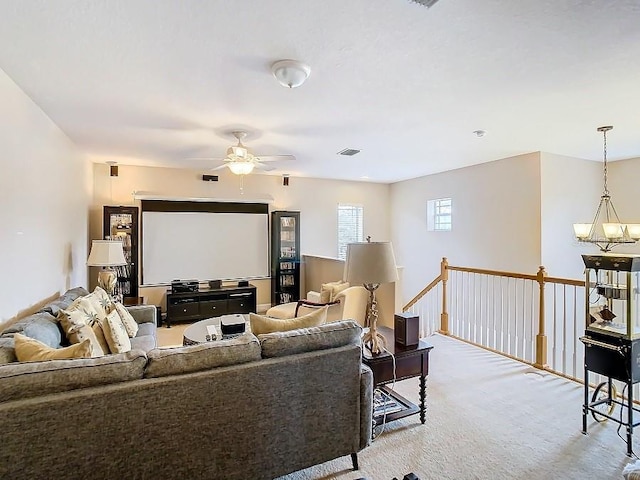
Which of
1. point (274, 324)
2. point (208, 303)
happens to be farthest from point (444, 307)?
point (208, 303)

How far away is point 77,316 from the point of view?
2.93m

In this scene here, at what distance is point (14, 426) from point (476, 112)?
3.97 metres

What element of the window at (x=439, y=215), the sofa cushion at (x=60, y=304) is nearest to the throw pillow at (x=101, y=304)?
the sofa cushion at (x=60, y=304)

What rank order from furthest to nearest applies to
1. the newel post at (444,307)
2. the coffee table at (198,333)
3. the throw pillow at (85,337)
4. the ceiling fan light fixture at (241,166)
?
the newel post at (444,307) → the ceiling fan light fixture at (241,166) → the coffee table at (198,333) → the throw pillow at (85,337)

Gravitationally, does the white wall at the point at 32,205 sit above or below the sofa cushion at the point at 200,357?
above

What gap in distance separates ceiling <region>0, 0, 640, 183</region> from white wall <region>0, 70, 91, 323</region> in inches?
8.4

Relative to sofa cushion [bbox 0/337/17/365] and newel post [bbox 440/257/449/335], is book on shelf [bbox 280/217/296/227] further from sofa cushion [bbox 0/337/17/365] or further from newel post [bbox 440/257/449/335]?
sofa cushion [bbox 0/337/17/365]

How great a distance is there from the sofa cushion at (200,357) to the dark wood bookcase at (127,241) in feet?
15.4

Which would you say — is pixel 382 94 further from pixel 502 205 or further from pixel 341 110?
pixel 502 205

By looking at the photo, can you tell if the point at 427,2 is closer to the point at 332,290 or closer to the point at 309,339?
the point at 309,339

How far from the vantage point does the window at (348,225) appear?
7.95 m

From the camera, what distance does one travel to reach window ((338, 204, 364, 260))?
7.95 metres

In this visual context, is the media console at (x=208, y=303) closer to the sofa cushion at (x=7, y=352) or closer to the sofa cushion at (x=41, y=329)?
the sofa cushion at (x=41, y=329)

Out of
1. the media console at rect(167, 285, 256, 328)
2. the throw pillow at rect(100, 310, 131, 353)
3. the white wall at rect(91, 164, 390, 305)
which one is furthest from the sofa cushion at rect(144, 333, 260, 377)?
the white wall at rect(91, 164, 390, 305)
